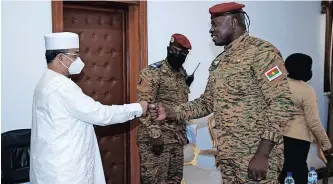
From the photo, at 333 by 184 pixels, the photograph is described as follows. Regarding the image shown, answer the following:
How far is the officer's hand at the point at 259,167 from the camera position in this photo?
2.22 m

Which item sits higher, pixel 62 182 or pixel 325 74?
pixel 325 74

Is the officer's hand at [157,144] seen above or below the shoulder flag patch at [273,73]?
below

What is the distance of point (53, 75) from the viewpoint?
8.52ft

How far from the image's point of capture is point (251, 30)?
5.43m

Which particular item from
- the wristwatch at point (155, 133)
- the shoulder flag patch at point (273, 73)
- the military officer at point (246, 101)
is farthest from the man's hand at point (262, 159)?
the wristwatch at point (155, 133)

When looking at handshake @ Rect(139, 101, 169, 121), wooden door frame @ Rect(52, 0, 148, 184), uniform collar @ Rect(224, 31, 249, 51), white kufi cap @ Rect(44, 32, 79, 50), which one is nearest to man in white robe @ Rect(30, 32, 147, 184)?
white kufi cap @ Rect(44, 32, 79, 50)

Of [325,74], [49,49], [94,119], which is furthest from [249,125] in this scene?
[325,74]

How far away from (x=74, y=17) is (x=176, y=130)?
56.3 inches

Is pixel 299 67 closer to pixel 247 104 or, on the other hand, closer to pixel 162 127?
pixel 162 127

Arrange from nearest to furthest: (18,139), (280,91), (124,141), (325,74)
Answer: (280,91), (18,139), (124,141), (325,74)

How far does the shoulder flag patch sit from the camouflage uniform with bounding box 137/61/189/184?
1320mm

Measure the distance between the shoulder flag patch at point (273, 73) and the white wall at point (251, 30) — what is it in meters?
2.27

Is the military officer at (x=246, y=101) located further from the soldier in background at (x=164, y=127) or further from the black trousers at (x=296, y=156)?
the black trousers at (x=296, y=156)

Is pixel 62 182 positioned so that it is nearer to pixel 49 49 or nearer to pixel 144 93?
pixel 49 49
